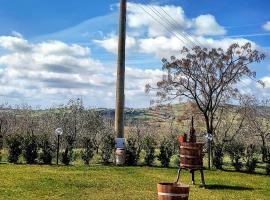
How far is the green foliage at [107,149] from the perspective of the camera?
99.8 feet

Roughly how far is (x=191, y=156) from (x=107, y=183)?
3.70 m

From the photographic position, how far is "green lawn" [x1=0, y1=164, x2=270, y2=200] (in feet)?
58.5

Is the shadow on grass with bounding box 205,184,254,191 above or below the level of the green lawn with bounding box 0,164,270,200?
below

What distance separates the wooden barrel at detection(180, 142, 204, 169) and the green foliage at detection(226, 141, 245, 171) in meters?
10.4

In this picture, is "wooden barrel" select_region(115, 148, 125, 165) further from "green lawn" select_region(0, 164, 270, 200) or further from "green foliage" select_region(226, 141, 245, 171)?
"green foliage" select_region(226, 141, 245, 171)

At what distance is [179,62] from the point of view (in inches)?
1368

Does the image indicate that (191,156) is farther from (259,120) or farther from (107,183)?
(259,120)

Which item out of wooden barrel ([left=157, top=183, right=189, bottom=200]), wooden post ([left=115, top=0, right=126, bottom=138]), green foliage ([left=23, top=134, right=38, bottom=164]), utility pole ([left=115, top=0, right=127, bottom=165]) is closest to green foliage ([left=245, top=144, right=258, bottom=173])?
utility pole ([left=115, top=0, right=127, bottom=165])

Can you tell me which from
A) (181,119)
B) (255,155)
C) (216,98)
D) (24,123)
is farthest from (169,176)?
(24,123)

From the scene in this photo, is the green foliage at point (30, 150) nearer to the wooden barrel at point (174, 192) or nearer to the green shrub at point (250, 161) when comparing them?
Result: the green shrub at point (250, 161)

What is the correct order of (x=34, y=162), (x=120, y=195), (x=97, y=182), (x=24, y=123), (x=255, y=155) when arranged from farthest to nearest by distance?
(x=24, y=123), (x=255, y=155), (x=34, y=162), (x=97, y=182), (x=120, y=195)

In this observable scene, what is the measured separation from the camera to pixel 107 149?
3044 cm

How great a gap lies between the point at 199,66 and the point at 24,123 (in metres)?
41.1

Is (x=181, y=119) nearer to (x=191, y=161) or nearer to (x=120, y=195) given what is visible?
(x=191, y=161)
